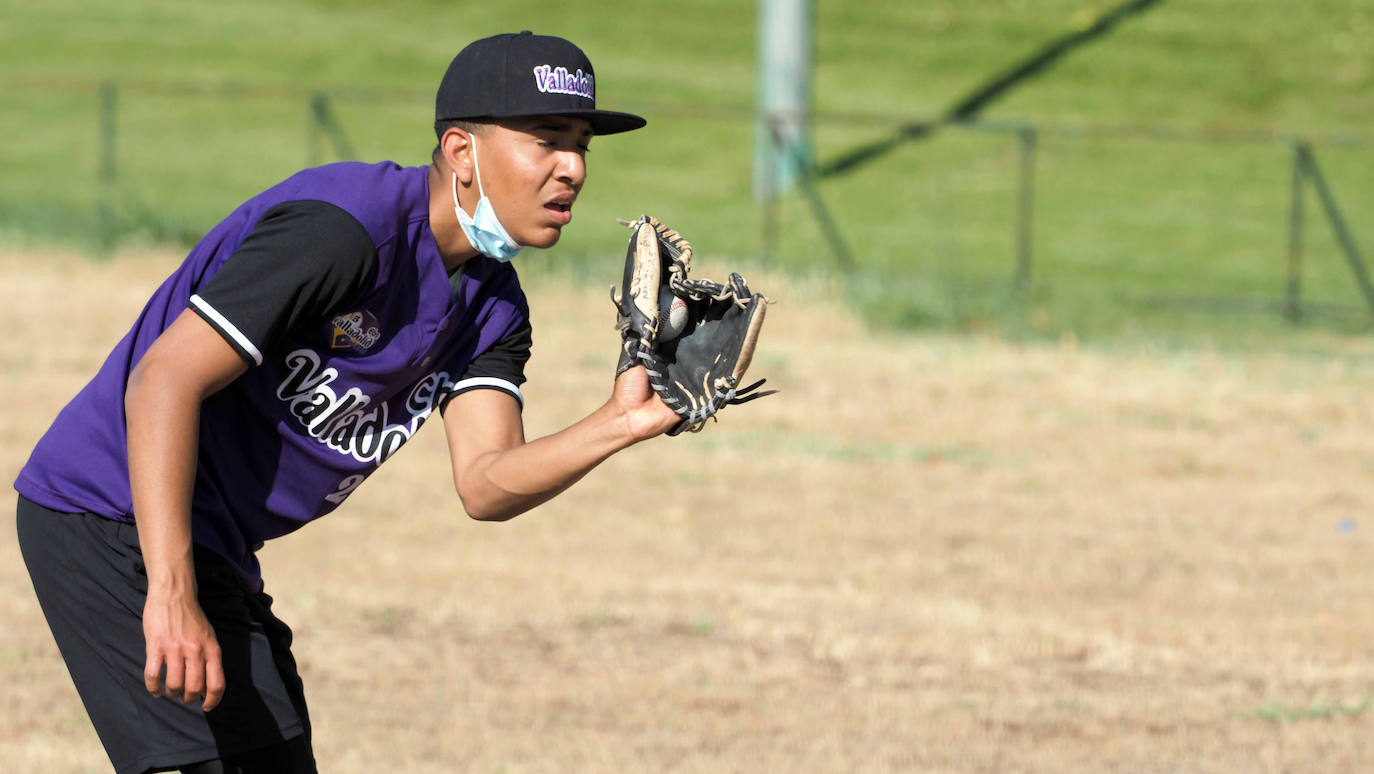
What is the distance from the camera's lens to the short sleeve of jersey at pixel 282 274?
3109mm

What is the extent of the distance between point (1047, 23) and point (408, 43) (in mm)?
10873

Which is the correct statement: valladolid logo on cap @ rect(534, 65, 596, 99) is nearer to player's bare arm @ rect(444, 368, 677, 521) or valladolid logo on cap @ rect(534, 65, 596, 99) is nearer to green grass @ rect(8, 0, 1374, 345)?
player's bare arm @ rect(444, 368, 677, 521)

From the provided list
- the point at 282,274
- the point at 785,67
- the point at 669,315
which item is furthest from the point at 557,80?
the point at 785,67

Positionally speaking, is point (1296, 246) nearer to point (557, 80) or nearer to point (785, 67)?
point (785, 67)

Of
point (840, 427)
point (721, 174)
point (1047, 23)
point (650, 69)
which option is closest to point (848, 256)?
point (721, 174)

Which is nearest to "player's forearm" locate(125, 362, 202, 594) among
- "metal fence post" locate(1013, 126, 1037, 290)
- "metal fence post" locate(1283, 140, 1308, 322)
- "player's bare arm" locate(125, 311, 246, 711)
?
"player's bare arm" locate(125, 311, 246, 711)

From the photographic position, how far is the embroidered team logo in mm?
3326

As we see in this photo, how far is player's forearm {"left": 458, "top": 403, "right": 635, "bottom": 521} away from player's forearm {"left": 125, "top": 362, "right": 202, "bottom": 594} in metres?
0.73

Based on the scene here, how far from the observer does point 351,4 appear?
33781 mm

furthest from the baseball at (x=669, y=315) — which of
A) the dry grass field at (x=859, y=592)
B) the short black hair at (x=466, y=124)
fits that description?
the dry grass field at (x=859, y=592)

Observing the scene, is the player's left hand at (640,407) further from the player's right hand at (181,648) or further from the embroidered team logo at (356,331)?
the player's right hand at (181,648)

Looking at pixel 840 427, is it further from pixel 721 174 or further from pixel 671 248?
pixel 721 174

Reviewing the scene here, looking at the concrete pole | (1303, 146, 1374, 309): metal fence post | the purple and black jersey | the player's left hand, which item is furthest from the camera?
the concrete pole

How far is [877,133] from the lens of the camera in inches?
1043
